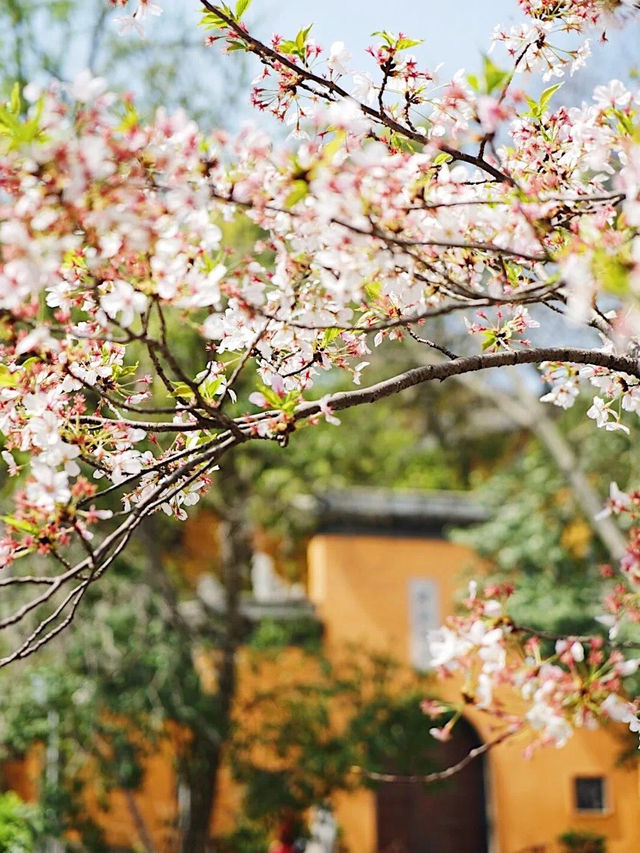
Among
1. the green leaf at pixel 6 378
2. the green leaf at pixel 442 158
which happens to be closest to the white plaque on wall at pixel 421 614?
the green leaf at pixel 442 158

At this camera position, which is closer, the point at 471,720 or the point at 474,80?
the point at 474,80

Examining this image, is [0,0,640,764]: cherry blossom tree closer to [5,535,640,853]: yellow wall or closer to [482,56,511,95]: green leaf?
[482,56,511,95]: green leaf

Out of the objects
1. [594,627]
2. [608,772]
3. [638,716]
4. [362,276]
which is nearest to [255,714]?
[594,627]

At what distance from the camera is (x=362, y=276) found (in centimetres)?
193

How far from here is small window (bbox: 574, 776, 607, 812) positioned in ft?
32.6

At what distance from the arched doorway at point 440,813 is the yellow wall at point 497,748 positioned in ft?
0.55

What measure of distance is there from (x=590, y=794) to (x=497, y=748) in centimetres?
113

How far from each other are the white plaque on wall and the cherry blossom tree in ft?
24.0

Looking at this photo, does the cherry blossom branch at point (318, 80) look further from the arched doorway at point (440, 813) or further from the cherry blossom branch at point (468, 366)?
the arched doorway at point (440, 813)

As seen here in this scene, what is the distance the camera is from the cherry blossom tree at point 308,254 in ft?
5.21

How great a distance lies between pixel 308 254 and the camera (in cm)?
204

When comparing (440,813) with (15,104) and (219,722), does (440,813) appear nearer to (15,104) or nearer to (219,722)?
(219,722)

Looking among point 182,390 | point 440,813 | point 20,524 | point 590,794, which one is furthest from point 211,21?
point 590,794

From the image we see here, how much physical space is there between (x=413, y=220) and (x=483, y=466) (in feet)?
42.1
